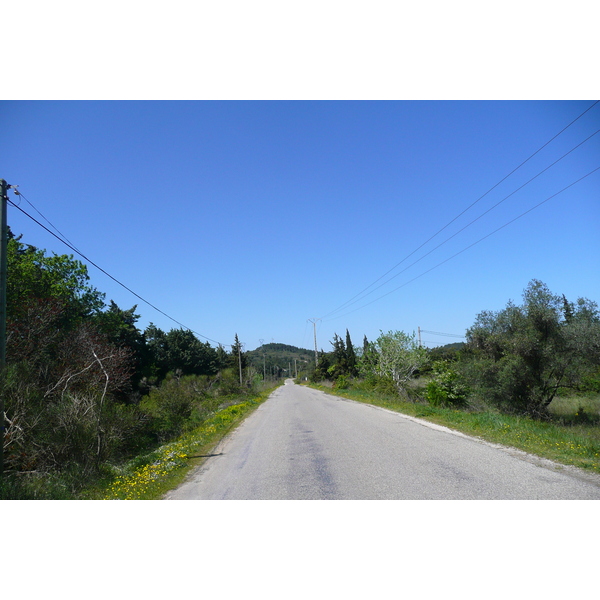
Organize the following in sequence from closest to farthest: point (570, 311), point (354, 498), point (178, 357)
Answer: point (354, 498) → point (570, 311) → point (178, 357)

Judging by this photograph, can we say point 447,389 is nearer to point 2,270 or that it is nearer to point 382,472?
point 382,472

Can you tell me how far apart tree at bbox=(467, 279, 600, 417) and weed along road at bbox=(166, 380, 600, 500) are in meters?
8.27

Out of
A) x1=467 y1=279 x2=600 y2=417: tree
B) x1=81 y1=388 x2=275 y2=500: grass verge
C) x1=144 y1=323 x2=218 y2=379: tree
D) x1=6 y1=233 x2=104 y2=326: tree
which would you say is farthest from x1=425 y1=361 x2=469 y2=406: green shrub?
x1=144 y1=323 x2=218 y2=379: tree

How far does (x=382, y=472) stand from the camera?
7.11m

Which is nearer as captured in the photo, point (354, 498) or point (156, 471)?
point (354, 498)

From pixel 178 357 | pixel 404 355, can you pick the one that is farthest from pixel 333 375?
pixel 404 355

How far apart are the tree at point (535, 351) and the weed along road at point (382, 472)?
8270 millimetres

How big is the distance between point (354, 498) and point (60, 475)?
6072 mm

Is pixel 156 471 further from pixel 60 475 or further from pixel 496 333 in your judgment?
pixel 496 333

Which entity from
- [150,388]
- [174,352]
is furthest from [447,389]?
[174,352]

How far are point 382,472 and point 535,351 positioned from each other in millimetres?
13711

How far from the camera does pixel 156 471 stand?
867 cm

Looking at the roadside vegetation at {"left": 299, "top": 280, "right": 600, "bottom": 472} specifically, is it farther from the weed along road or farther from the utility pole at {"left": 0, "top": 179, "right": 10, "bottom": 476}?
the utility pole at {"left": 0, "top": 179, "right": 10, "bottom": 476}

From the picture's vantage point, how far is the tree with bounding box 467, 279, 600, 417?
55.7 ft
